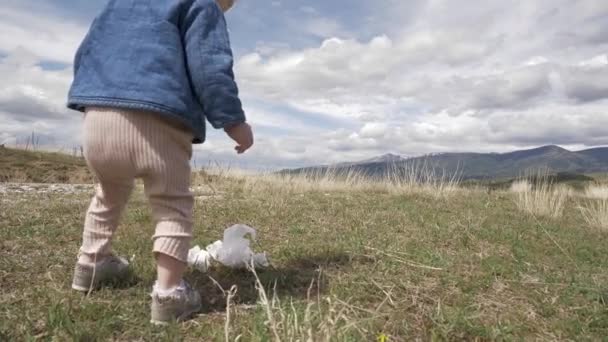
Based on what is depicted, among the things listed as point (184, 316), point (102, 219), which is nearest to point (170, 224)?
point (184, 316)

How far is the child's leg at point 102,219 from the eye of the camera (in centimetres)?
250

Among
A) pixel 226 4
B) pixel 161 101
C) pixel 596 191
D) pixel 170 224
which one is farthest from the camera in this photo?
pixel 596 191

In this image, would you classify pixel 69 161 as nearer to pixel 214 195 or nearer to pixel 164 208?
pixel 214 195

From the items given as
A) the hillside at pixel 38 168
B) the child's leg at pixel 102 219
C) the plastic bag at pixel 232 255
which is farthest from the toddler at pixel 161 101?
the hillside at pixel 38 168

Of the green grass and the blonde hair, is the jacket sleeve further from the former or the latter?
the green grass

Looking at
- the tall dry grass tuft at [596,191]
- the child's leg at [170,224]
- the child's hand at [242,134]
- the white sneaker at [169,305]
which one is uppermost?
the child's hand at [242,134]

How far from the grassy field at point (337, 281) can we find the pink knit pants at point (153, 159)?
0.45m

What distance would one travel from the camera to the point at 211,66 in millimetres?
2174

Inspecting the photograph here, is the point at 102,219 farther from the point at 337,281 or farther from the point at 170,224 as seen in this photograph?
the point at 337,281

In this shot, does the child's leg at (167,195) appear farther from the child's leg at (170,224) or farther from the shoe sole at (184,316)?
the shoe sole at (184,316)

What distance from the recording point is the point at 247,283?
9.42ft

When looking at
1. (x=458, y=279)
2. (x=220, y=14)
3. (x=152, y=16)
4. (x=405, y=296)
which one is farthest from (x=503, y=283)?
(x=152, y=16)

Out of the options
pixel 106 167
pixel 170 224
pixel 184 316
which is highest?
pixel 106 167

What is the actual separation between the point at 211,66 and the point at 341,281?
1520mm
